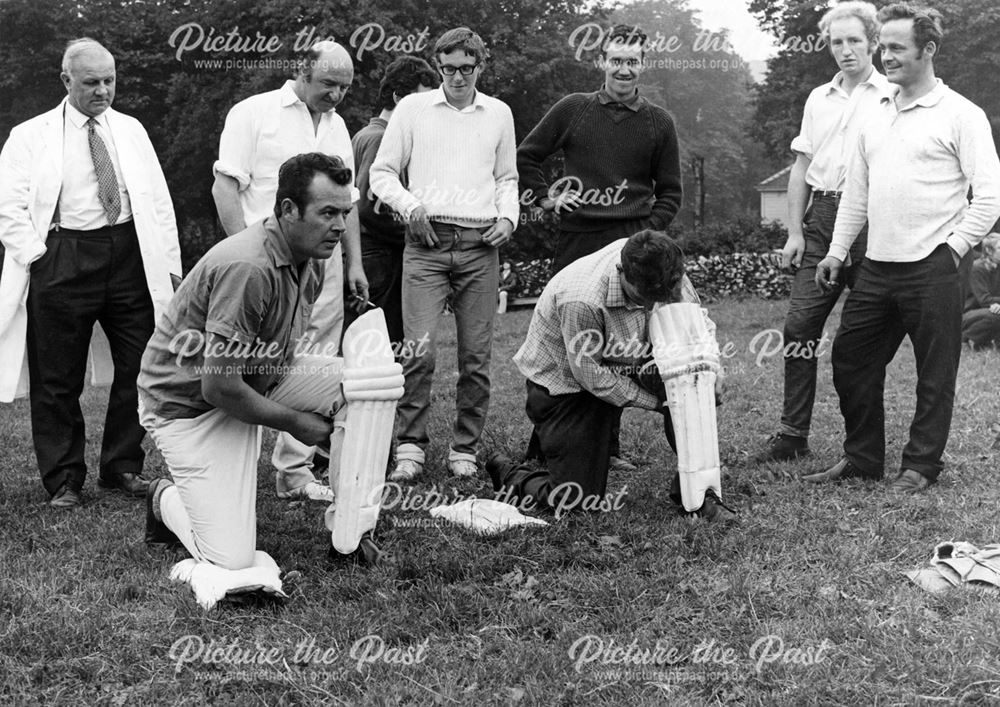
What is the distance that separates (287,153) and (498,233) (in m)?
1.22

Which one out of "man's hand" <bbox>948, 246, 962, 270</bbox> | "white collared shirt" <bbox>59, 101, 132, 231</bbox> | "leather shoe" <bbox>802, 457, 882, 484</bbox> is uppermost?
"man's hand" <bbox>948, 246, 962, 270</bbox>

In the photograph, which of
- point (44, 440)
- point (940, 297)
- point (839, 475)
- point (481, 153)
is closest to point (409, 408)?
point (481, 153)

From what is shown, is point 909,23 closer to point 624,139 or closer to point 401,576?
point 624,139

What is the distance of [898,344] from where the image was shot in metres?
5.35

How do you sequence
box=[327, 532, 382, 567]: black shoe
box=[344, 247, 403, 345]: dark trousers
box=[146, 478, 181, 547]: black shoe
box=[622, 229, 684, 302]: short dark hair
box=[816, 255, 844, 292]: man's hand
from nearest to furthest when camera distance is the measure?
box=[327, 532, 382, 567]: black shoe
box=[622, 229, 684, 302]: short dark hair
box=[146, 478, 181, 547]: black shoe
box=[816, 255, 844, 292]: man's hand
box=[344, 247, 403, 345]: dark trousers

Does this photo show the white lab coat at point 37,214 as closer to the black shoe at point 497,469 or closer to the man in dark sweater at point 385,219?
the man in dark sweater at point 385,219

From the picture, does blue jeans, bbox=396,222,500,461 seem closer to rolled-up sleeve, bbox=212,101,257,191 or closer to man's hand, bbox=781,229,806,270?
rolled-up sleeve, bbox=212,101,257,191

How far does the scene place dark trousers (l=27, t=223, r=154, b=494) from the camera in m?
5.31

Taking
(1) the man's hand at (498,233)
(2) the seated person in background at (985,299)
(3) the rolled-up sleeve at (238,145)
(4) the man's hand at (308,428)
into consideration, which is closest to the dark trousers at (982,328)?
(2) the seated person in background at (985,299)

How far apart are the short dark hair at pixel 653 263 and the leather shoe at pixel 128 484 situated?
294 cm

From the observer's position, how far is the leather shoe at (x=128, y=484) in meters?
5.57

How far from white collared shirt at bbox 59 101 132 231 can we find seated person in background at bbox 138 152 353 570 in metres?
1.39

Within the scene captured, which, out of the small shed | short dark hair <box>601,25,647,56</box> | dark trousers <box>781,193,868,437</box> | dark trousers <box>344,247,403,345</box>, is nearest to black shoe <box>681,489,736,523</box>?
dark trousers <box>781,193,868,437</box>

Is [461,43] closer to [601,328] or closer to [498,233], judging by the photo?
[498,233]
